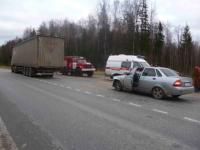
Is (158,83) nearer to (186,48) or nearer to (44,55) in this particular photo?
(44,55)

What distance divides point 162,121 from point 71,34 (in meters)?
82.1

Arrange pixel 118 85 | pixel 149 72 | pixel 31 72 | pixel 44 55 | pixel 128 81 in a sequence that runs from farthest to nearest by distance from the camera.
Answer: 1. pixel 31 72
2. pixel 44 55
3. pixel 118 85
4. pixel 128 81
5. pixel 149 72

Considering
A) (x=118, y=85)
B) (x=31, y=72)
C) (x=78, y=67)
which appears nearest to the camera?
(x=118, y=85)

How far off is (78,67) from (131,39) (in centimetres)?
3263

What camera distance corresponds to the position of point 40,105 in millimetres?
11289

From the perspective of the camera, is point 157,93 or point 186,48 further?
point 186,48

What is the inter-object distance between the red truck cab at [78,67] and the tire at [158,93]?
61.0ft

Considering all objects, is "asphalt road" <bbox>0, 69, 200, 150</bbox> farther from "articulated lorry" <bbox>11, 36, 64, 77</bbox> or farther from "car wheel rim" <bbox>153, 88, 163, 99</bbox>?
"articulated lorry" <bbox>11, 36, 64, 77</bbox>

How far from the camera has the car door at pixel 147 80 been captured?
593 inches

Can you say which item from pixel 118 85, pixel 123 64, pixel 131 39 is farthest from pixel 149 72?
pixel 131 39

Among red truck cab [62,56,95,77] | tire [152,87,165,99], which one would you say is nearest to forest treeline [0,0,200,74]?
red truck cab [62,56,95,77]

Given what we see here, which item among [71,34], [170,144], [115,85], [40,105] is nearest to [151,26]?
[71,34]

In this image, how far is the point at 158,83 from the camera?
14.6 m

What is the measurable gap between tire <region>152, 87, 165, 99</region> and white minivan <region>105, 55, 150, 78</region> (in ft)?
32.3
